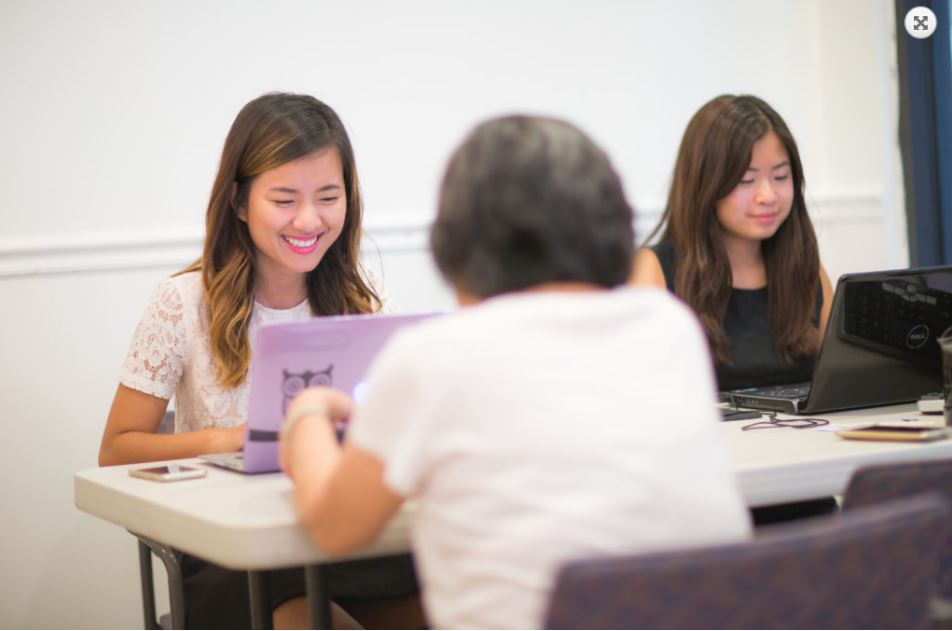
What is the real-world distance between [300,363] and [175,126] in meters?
1.69

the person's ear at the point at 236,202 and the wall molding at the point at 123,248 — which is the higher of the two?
the person's ear at the point at 236,202

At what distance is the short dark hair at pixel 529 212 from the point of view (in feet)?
3.52

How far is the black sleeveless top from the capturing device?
98.9 inches

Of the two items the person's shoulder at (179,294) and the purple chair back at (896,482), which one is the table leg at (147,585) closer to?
the person's shoulder at (179,294)

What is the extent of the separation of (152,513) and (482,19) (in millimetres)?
2318

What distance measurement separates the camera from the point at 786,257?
2.65m

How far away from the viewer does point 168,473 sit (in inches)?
66.4

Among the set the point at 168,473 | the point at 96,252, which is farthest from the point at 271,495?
the point at 96,252

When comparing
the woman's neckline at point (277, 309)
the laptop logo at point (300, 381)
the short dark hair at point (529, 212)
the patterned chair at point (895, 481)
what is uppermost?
the short dark hair at point (529, 212)

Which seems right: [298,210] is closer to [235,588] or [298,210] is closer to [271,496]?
[235,588]

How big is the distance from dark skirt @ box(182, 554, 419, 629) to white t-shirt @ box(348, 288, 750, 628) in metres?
0.85

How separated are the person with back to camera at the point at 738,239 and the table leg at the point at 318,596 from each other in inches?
52.5

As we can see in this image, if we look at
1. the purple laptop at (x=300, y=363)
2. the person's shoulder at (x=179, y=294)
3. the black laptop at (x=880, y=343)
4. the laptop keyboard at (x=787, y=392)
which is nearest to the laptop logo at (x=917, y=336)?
the black laptop at (x=880, y=343)

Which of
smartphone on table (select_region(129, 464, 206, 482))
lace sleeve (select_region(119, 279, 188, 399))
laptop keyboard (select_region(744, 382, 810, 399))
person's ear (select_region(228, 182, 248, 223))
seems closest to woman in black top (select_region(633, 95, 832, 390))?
laptop keyboard (select_region(744, 382, 810, 399))
